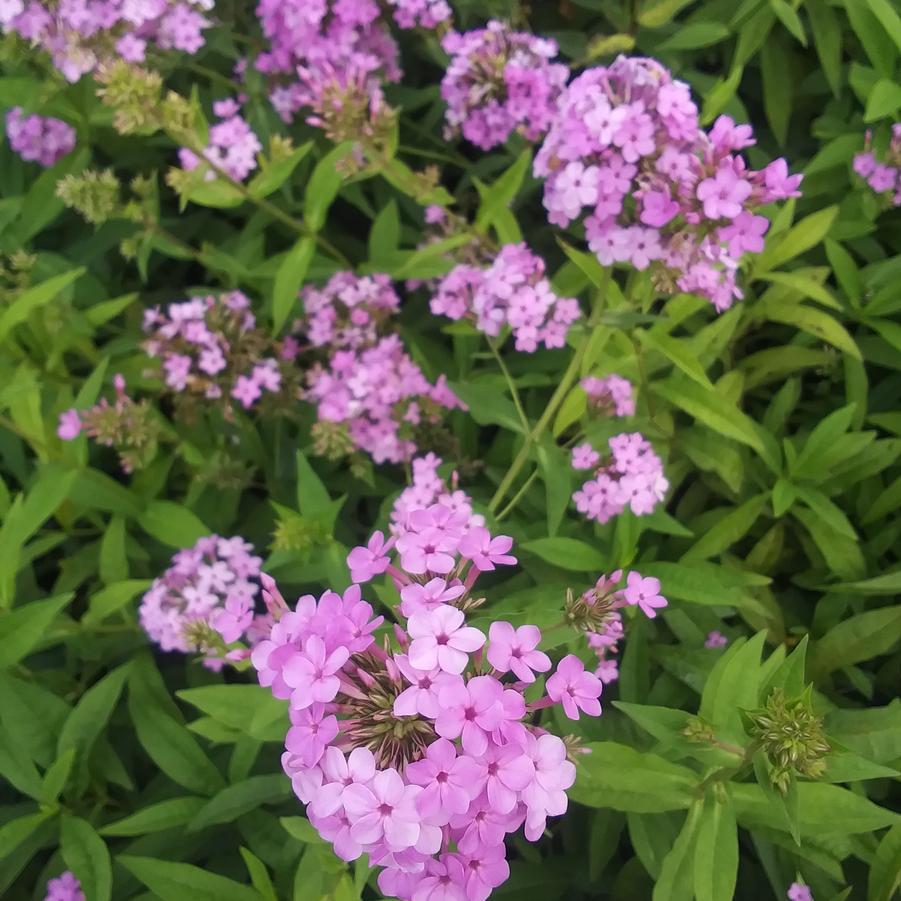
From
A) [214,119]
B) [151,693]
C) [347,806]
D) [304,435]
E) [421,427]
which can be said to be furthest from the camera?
[214,119]

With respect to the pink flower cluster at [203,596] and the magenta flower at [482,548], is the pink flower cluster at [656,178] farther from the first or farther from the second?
the pink flower cluster at [203,596]

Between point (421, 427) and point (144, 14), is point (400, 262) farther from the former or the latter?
point (144, 14)

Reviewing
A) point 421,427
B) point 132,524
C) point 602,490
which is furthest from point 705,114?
point 132,524

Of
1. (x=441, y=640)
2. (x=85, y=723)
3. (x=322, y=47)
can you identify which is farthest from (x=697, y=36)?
(x=85, y=723)

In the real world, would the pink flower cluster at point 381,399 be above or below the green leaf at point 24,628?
above

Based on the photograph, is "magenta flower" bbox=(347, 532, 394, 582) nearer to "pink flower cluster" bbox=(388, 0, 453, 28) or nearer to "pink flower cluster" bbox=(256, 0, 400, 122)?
"pink flower cluster" bbox=(256, 0, 400, 122)

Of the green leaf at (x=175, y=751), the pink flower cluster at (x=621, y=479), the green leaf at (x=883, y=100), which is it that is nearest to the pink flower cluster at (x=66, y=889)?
the green leaf at (x=175, y=751)
